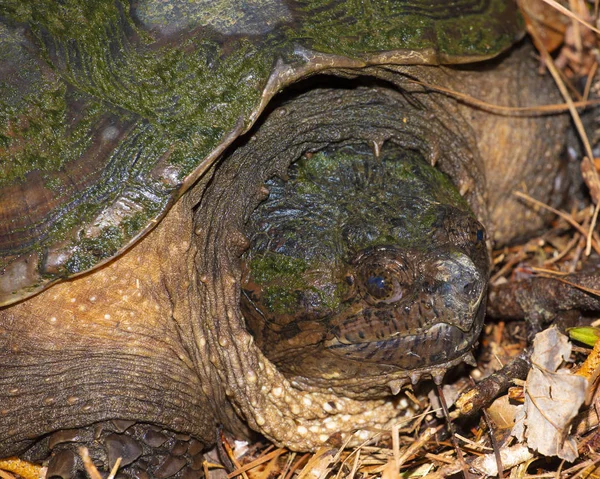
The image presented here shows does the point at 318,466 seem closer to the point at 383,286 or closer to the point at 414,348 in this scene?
the point at 414,348

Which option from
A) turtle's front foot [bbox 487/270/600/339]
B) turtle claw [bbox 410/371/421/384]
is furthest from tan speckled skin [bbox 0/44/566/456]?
turtle's front foot [bbox 487/270/600/339]

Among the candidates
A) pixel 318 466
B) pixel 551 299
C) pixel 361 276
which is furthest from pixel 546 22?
pixel 318 466

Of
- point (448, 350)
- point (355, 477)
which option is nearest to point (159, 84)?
point (448, 350)

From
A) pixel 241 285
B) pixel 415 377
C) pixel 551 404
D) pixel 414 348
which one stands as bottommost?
pixel 551 404

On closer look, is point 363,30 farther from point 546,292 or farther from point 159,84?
point 546,292

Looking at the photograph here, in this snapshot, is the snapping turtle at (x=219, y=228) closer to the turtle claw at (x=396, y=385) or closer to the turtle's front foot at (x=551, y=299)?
the turtle claw at (x=396, y=385)

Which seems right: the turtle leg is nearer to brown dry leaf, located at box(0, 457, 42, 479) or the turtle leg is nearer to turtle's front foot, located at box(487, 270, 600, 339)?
brown dry leaf, located at box(0, 457, 42, 479)

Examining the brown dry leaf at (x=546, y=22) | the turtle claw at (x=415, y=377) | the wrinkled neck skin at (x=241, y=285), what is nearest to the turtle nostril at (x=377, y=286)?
the wrinkled neck skin at (x=241, y=285)
